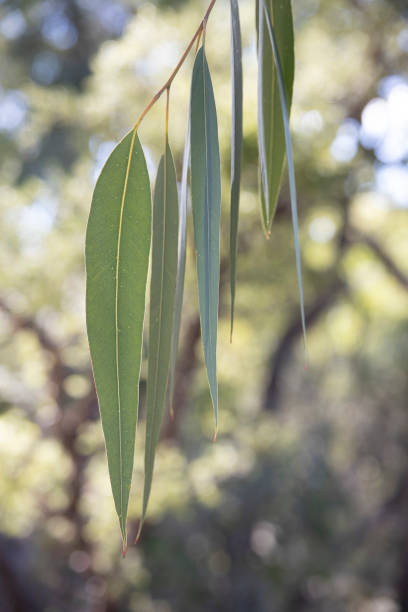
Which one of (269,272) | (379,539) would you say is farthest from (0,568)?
(379,539)

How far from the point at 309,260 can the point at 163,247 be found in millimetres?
2087

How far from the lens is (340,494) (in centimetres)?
332

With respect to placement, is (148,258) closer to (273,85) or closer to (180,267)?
(180,267)

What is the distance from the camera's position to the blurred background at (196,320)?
1.78 metres

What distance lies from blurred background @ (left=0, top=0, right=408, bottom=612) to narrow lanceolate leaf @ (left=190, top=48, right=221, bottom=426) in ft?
3.84

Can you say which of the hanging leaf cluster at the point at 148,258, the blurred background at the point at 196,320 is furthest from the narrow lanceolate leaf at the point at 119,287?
the blurred background at the point at 196,320

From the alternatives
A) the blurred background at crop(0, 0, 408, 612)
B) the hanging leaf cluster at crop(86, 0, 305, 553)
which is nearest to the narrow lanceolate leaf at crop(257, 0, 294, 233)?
the hanging leaf cluster at crop(86, 0, 305, 553)

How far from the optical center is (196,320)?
1960 millimetres

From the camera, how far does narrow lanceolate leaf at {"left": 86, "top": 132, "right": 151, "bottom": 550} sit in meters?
0.37

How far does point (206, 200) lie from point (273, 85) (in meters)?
0.15

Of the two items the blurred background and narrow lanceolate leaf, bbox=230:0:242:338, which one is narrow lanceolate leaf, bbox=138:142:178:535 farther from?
the blurred background

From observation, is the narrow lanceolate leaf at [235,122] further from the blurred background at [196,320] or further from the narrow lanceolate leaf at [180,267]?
the blurred background at [196,320]

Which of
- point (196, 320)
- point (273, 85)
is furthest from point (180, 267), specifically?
point (196, 320)

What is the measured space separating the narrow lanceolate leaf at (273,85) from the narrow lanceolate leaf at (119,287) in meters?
0.09
